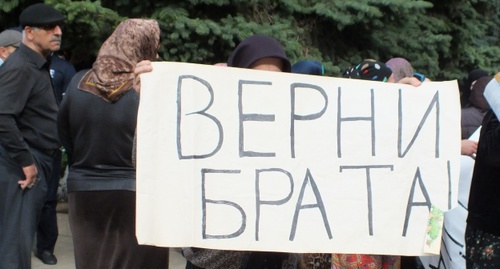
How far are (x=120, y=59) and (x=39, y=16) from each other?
4.53 ft

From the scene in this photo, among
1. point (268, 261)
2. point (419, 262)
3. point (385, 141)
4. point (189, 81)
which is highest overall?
point (189, 81)

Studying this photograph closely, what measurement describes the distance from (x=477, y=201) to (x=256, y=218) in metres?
0.96

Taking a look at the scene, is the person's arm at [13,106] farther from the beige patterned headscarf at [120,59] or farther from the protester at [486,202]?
the protester at [486,202]

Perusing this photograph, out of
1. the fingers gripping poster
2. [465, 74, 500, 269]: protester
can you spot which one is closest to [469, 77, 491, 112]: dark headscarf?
[465, 74, 500, 269]: protester

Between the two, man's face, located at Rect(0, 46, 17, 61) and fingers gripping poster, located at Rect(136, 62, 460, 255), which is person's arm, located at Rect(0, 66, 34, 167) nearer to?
man's face, located at Rect(0, 46, 17, 61)

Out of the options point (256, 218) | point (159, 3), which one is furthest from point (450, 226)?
point (159, 3)

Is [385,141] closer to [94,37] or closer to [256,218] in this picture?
[256,218]

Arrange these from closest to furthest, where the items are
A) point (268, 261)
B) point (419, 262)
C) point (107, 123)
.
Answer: point (268, 261) → point (107, 123) → point (419, 262)

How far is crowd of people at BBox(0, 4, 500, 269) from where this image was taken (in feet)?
11.4

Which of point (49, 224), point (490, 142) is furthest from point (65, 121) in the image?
point (49, 224)

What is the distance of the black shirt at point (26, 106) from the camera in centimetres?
482

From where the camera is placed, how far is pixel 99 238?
412cm

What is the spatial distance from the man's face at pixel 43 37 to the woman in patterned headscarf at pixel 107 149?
111 cm

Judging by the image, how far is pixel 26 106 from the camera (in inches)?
195
